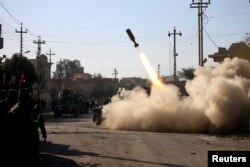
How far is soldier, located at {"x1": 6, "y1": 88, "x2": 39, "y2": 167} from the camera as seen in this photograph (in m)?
9.41

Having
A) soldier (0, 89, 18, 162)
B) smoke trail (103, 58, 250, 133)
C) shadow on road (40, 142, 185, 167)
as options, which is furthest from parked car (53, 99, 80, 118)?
soldier (0, 89, 18, 162)

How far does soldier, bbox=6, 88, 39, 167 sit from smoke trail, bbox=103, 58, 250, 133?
18870mm

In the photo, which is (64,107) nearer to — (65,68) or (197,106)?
(197,106)

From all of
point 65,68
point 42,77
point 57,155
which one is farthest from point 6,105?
point 65,68

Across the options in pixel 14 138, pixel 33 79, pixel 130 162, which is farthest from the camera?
pixel 33 79

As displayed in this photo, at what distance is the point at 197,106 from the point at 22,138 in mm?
21300

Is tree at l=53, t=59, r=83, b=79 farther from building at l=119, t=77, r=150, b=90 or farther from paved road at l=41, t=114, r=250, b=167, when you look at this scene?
paved road at l=41, t=114, r=250, b=167

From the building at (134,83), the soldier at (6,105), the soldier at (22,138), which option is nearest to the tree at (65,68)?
the building at (134,83)

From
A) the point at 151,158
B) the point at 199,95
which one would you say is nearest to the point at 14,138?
the point at 151,158

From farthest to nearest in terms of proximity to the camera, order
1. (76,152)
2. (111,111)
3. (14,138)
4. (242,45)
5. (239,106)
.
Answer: (242,45), (111,111), (239,106), (76,152), (14,138)

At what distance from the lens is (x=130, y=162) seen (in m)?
14.6

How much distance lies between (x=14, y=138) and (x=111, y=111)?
23882mm

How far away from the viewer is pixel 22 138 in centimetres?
943

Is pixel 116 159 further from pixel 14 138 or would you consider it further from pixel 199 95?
pixel 199 95
